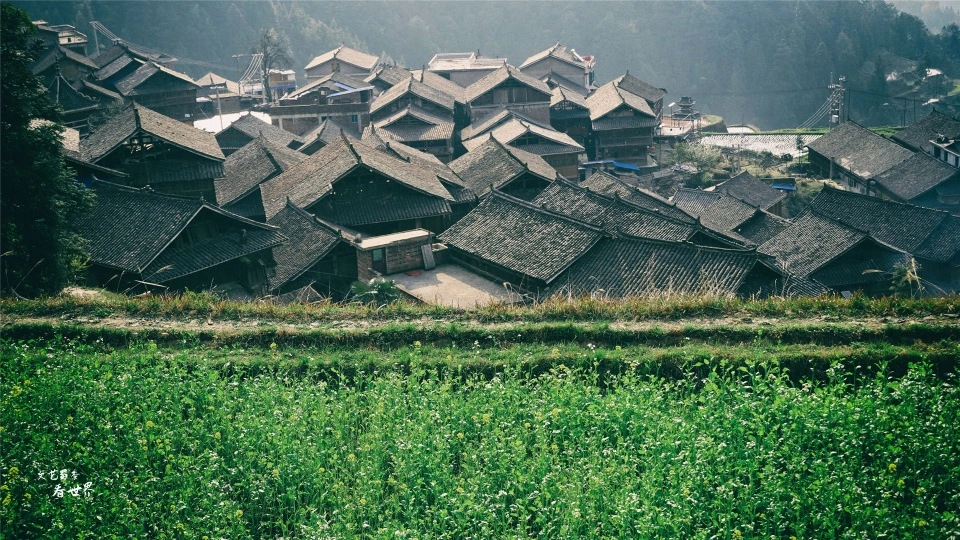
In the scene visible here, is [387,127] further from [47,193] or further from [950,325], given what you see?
[950,325]

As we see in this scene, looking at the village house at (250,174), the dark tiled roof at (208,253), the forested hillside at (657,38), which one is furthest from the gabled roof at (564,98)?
the forested hillside at (657,38)

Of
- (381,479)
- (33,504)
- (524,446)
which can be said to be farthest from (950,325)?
(33,504)

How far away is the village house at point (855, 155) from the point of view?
4800 centimetres

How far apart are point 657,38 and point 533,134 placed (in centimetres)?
7268

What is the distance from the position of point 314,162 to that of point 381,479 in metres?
24.2

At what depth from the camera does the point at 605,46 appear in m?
110

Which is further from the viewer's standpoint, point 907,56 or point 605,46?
point 605,46

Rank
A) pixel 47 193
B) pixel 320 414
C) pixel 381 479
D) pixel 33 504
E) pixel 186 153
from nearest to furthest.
Answer: pixel 33 504
pixel 381 479
pixel 320 414
pixel 47 193
pixel 186 153

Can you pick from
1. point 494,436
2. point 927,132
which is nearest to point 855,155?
point 927,132

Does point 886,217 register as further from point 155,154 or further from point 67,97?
point 67,97

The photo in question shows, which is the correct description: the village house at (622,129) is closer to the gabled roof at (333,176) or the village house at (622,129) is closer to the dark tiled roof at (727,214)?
the dark tiled roof at (727,214)

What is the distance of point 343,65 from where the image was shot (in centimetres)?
6881

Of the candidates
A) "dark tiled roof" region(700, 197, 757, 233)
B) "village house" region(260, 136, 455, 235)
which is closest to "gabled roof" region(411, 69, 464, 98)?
"dark tiled roof" region(700, 197, 757, 233)

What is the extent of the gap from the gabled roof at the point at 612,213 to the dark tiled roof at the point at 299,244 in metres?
8.21
